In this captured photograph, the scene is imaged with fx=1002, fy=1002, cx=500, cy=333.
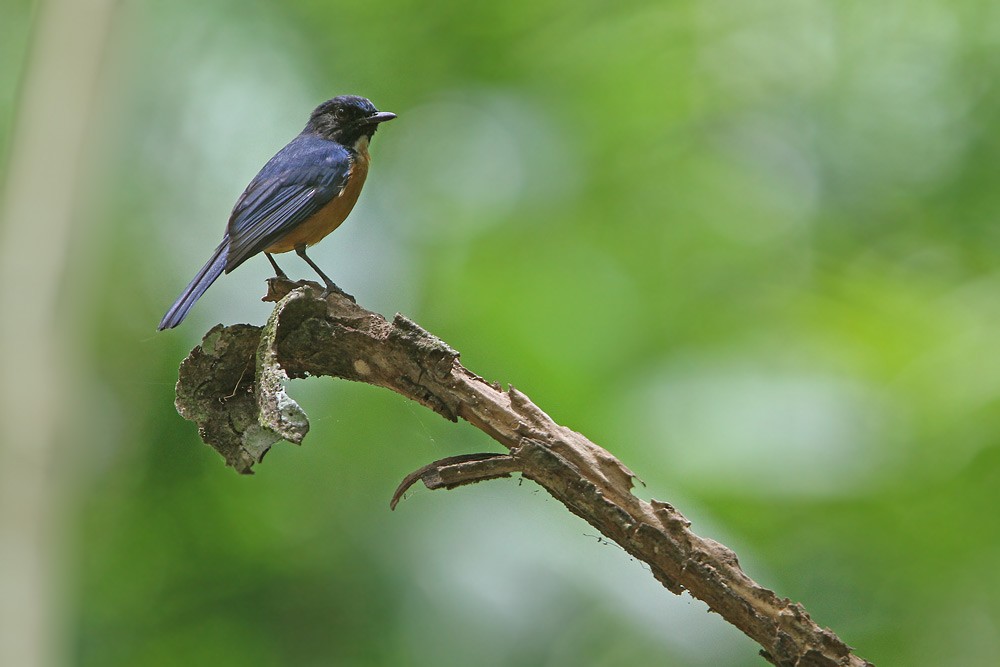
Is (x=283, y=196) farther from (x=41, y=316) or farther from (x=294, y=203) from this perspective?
(x=41, y=316)

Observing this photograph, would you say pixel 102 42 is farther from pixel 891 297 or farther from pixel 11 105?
pixel 891 297

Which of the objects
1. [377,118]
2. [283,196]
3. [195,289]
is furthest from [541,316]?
[195,289]

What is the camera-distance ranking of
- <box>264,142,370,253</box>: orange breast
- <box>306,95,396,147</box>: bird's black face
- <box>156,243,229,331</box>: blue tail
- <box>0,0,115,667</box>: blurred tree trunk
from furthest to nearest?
<box>306,95,396,147</box>: bird's black face, <box>0,0,115,667</box>: blurred tree trunk, <box>264,142,370,253</box>: orange breast, <box>156,243,229,331</box>: blue tail

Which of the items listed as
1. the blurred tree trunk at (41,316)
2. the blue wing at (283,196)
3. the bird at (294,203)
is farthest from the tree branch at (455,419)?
the blurred tree trunk at (41,316)

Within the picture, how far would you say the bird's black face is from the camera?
3.65m

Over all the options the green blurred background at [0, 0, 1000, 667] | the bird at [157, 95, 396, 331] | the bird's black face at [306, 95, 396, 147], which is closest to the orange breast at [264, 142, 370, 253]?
the bird at [157, 95, 396, 331]

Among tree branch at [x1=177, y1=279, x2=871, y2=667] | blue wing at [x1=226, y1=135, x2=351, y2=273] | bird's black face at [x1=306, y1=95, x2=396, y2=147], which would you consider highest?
bird's black face at [x1=306, y1=95, x2=396, y2=147]

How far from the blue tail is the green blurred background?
1.07 m

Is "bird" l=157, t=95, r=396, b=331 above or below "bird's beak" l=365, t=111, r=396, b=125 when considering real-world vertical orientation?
below

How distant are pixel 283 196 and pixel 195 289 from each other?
466 mm

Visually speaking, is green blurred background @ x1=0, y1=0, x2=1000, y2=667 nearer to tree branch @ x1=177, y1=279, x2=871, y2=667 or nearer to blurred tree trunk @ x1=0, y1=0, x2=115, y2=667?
blurred tree trunk @ x1=0, y1=0, x2=115, y2=667

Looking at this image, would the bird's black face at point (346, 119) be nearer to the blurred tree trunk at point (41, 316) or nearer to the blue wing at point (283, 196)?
the blue wing at point (283, 196)

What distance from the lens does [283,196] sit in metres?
2.97

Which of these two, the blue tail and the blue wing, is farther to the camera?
the blue wing
